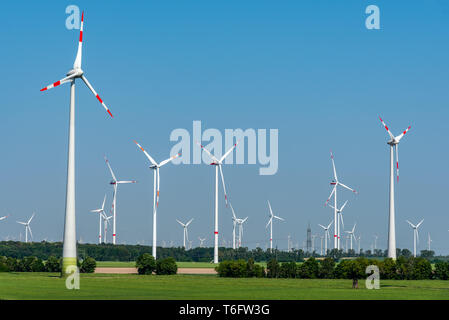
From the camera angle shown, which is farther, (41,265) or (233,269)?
(41,265)

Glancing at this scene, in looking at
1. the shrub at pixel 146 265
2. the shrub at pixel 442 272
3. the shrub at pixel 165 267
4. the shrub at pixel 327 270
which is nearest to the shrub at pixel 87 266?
the shrub at pixel 146 265

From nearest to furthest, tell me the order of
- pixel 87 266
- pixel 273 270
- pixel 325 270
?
1. pixel 87 266
2. pixel 325 270
3. pixel 273 270

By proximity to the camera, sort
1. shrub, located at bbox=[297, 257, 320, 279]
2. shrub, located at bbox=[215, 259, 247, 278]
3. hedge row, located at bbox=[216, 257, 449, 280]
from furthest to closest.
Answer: shrub, located at bbox=[215, 259, 247, 278], shrub, located at bbox=[297, 257, 320, 279], hedge row, located at bbox=[216, 257, 449, 280]

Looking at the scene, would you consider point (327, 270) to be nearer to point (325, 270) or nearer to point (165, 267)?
point (325, 270)

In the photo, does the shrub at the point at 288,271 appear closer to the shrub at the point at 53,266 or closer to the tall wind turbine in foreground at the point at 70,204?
the shrub at the point at 53,266

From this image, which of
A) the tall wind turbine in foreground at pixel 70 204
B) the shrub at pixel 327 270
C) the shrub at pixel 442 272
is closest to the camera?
the tall wind turbine in foreground at pixel 70 204

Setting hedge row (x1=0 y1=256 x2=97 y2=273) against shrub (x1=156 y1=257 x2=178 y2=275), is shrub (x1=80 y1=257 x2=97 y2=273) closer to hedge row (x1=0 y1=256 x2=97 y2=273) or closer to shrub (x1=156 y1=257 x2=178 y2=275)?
hedge row (x1=0 y1=256 x2=97 y2=273)

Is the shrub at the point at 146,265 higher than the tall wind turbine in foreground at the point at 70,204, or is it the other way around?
the tall wind turbine in foreground at the point at 70,204

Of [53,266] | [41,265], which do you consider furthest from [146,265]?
[41,265]

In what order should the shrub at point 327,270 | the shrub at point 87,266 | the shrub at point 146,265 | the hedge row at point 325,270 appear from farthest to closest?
1. the hedge row at point 325,270
2. the shrub at point 146,265
3. the shrub at point 327,270
4. the shrub at point 87,266

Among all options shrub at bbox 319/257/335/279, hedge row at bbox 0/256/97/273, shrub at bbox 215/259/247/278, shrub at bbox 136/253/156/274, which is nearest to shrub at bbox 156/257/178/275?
shrub at bbox 136/253/156/274
